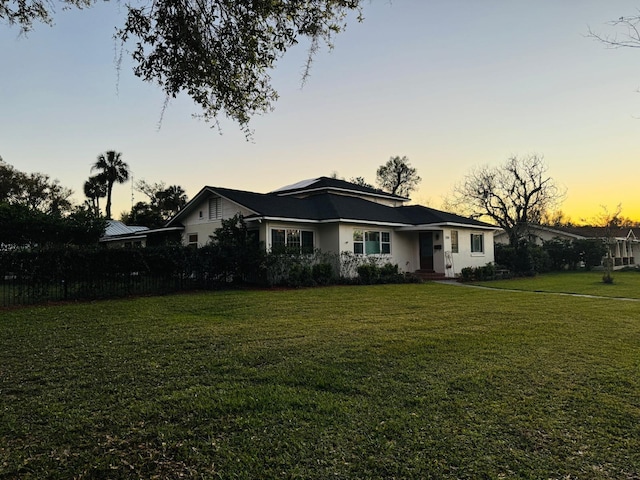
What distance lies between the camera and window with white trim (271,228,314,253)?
18.9 meters

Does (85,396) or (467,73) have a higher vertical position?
(467,73)

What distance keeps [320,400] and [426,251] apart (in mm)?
20625

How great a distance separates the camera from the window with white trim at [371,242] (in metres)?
21.2

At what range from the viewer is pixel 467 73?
13.8m

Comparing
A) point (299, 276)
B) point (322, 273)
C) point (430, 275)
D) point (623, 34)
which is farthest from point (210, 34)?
point (430, 275)

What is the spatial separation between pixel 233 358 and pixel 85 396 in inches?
78.1

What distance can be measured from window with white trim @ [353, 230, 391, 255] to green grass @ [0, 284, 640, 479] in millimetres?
12269

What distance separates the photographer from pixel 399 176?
2098 inches

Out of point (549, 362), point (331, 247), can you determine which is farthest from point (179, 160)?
point (549, 362)

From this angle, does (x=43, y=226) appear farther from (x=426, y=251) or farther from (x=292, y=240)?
(x=426, y=251)

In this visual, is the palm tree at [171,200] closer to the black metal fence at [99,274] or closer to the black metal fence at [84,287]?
the black metal fence at [99,274]

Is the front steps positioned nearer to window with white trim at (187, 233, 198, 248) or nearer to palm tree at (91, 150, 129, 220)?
window with white trim at (187, 233, 198, 248)

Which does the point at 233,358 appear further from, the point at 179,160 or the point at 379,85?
the point at 179,160

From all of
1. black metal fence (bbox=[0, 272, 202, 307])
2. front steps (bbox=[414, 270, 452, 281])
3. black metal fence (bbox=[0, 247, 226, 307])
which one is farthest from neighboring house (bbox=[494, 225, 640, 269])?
black metal fence (bbox=[0, 272, 202, 307])
